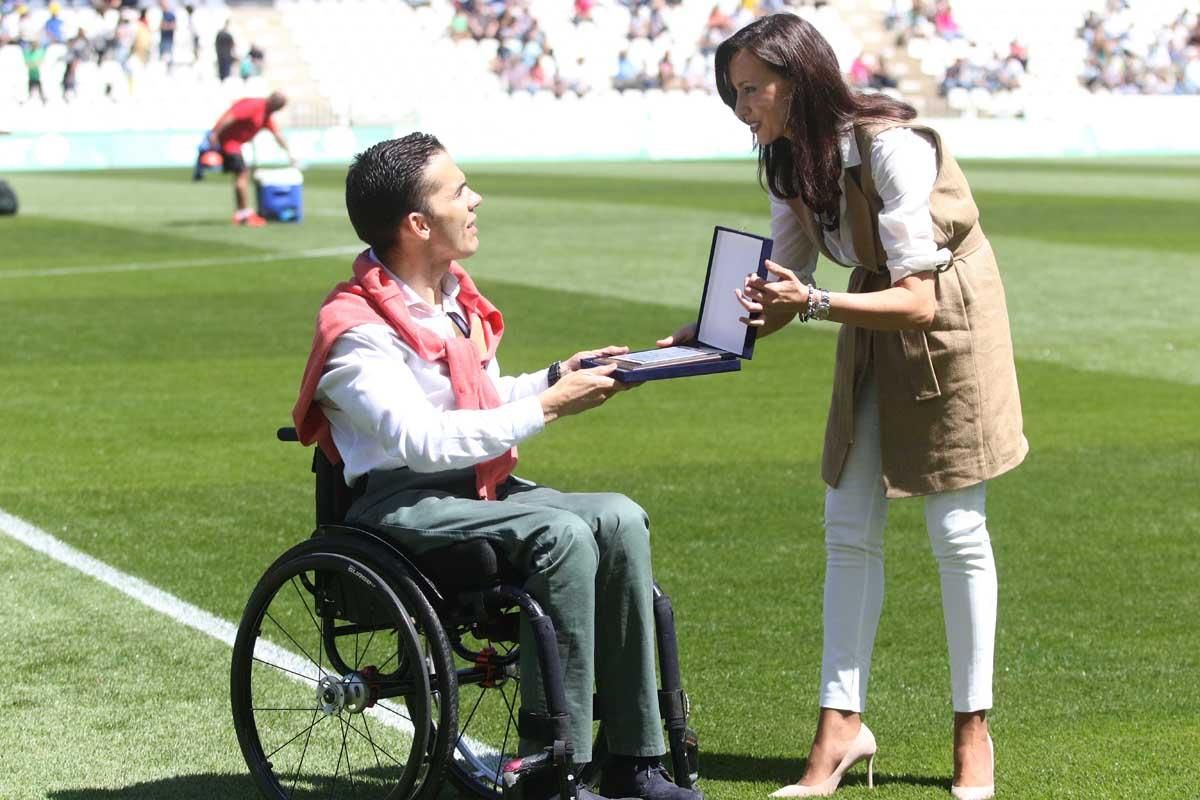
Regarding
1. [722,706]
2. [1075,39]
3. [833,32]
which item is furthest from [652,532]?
A: [1075,39]

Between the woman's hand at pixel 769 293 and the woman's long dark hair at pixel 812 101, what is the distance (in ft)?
0.96

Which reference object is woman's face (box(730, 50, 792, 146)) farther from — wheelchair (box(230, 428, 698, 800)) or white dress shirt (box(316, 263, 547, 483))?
wheelchair (box(230, 428, 698, 800))

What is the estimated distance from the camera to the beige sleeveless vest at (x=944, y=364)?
15.7ft

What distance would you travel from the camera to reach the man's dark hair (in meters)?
4.52

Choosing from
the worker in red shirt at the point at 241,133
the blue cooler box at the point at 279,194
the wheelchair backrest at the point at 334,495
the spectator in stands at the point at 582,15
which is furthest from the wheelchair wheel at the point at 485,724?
the spectator in stands at the point at 582,15

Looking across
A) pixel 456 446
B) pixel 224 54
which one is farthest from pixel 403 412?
pixel 224 54

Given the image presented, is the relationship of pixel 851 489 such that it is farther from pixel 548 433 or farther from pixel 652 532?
pixel 548 433

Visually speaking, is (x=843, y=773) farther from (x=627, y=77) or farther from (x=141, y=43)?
(x=627, y=77)

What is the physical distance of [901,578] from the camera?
721 cm

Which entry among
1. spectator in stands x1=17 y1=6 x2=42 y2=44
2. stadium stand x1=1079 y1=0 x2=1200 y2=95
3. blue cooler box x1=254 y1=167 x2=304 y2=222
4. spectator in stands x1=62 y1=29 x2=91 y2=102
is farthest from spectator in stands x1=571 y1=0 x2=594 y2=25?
blue cooler box x1=254 y1=167 x2=304 y2=222

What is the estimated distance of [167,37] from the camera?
44562 mm

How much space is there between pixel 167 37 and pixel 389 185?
41607 mm

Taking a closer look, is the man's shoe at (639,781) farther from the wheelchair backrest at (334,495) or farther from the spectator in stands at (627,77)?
the spectator in stands at (627,77)

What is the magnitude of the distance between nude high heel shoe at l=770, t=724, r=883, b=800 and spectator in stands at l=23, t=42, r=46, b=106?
39061 millimetres
